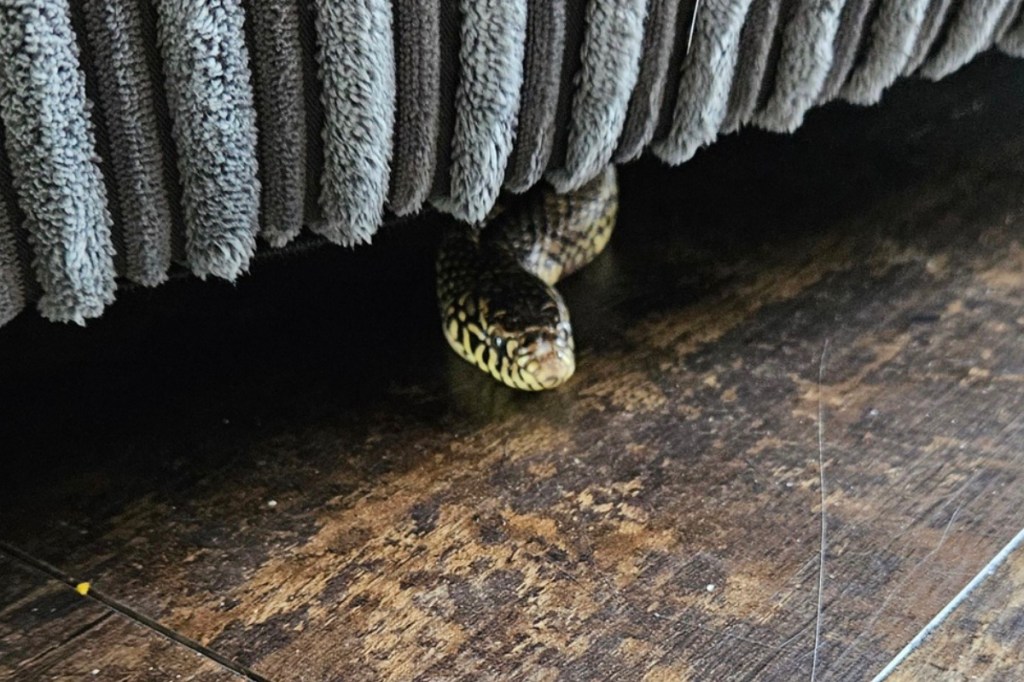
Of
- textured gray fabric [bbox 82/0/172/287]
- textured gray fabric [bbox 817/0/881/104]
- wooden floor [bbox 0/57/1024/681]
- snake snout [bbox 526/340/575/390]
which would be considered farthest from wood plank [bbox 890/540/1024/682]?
textured gray fabric [bbox 82/0/172/287]

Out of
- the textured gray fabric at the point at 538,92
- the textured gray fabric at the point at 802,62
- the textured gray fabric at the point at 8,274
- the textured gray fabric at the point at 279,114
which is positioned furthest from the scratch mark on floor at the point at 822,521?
the textured gray fabric at the point at 8,274

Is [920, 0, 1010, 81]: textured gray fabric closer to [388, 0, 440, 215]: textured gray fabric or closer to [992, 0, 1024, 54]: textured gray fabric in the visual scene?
[992, 0, 1024, 54]: textured gray fabric

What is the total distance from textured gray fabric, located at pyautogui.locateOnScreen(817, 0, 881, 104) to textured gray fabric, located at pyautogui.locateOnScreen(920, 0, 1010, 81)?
129 mm

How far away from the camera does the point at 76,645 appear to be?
0.78 m

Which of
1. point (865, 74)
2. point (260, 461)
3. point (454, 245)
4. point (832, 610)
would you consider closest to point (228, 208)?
point (260, 461)

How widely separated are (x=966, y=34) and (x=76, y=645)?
0.98 meters

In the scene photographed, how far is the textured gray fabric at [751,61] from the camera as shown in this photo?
1.00 meters

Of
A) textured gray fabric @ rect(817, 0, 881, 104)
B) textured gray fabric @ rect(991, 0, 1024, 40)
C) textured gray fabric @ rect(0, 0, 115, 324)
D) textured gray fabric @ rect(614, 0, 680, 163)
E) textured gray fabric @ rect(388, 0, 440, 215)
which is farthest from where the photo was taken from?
textured gray fabric @ rect(991, 0, 1024, 40)

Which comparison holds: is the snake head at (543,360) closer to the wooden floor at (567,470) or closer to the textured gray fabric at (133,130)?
the wooden floor at (567,470)

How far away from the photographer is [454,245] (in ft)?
3.80

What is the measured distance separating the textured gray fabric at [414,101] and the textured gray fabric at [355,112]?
1 cm

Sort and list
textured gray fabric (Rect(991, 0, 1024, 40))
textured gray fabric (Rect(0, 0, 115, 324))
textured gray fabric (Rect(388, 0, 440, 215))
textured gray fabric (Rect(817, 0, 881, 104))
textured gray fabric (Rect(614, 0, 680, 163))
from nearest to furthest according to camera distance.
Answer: textured gray fabric (Rect(0, 0, 115, 324))
textured gray fabric (Rect(388, 0, 440, 215))
textured gray fabric (Rect(614, 0, 680, 163))
textured gray fabric (Rect(817, 0, 881, 104))
textured gray fabric (Rect(991, 0, 1024, 40))

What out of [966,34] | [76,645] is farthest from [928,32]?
[76,645]

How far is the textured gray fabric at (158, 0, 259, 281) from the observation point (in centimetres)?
76
